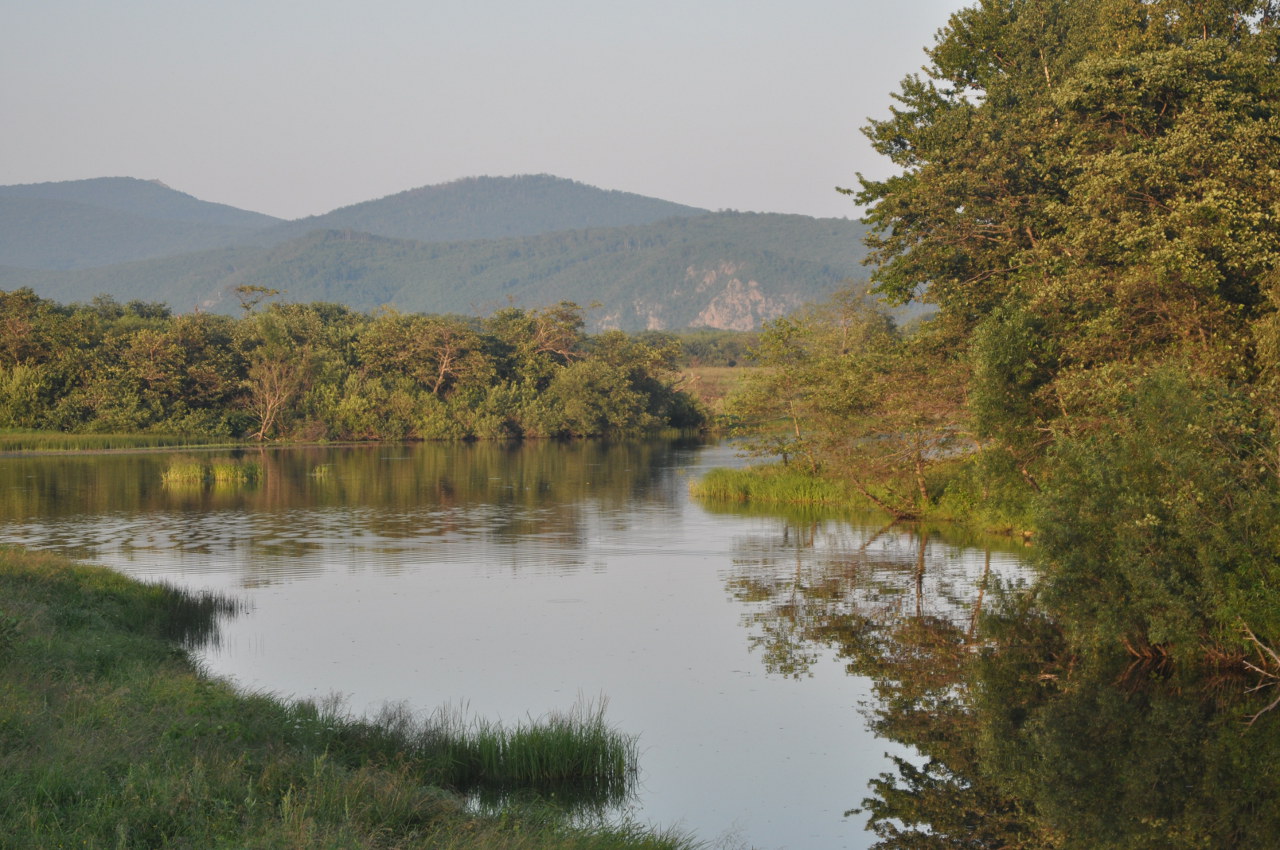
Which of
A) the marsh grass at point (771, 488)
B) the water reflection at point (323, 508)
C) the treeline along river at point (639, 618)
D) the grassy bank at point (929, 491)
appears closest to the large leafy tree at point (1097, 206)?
the grassy bank at point (929, 491)

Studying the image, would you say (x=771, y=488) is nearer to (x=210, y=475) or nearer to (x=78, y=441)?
(x=210, y=475)

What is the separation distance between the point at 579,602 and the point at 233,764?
12.5 m

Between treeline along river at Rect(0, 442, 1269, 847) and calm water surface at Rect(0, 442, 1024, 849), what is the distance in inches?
2.4

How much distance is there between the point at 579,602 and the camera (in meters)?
21.5

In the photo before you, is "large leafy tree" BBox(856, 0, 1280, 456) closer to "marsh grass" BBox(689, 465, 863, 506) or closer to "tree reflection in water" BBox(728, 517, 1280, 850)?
"tree reflection in water" BBox(728, 517, 1280, 850)

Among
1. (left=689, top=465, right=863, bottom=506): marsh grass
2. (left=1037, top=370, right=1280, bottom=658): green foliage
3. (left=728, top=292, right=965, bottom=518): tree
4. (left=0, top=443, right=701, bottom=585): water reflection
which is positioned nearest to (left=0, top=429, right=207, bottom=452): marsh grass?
(left=0, top=443, right=701, bottom=585): water reflection

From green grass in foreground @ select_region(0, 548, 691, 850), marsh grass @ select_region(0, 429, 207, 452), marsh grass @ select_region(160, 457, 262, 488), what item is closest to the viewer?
green grass in foreground @ select_region(0, 548, 691, 850)

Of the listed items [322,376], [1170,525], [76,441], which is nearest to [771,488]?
[1170,525]

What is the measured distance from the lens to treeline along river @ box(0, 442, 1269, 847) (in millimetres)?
12648

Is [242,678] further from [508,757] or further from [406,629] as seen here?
[508,757]

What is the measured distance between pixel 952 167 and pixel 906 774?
19.2 m

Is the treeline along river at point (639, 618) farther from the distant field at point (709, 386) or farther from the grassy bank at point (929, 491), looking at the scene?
the distant field at point (709, 386)

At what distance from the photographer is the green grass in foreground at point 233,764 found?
7.82 metres

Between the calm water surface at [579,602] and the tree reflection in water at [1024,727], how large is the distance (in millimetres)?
279
